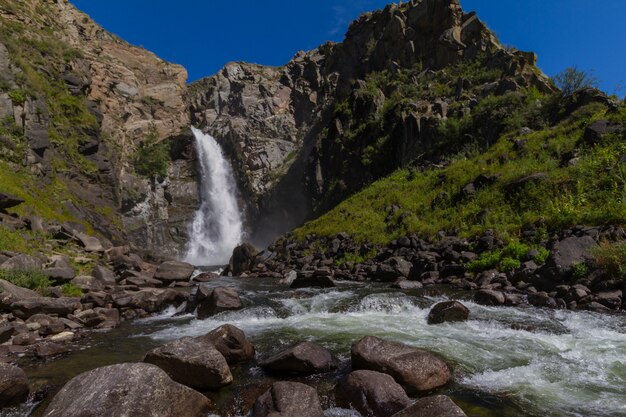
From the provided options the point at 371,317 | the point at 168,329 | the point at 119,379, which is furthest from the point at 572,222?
the point at 119,379

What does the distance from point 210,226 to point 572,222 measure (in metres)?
48.5

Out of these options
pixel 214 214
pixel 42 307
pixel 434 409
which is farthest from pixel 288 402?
pixel 214 214

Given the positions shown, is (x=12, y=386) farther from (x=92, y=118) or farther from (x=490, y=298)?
(x=92, y=118)

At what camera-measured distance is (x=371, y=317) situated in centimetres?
1106

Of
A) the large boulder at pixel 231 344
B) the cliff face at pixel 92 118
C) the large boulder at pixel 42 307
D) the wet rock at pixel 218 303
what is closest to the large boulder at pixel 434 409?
the large boulder at pixel 231 344

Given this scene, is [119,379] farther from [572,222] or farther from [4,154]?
[4,154]

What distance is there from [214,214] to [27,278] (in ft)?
149

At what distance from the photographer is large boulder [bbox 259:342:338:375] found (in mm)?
6715

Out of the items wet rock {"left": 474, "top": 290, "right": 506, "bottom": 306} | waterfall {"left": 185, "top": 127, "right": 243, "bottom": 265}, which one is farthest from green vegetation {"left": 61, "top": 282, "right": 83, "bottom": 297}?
waterfall {"left": 185, "top": 127, "right": 243, "bottom": 265}

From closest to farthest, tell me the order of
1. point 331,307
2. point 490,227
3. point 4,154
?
point 331,307, point 490,227, point 4,154

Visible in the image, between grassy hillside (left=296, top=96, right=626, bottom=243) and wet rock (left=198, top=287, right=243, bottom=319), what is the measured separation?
11.5 metres

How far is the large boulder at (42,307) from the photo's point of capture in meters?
10.8

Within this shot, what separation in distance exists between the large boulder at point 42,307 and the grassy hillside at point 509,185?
52.1 ft

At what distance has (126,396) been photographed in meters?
4.98
